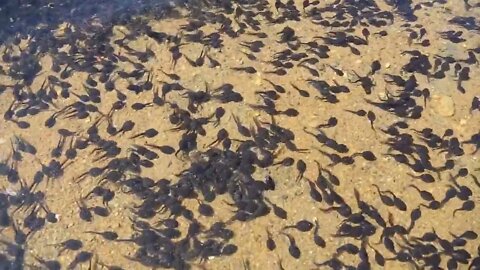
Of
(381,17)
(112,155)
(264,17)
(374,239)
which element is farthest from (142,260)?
(381,17)

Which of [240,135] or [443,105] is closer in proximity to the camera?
[240,135]

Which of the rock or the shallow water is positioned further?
the rock

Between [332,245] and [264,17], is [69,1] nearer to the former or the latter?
[264,17]

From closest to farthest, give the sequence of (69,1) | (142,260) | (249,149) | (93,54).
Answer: (142,260), (249,149), (93,54), (69,1)

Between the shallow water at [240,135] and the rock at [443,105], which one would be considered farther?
the rock at [443,105]
